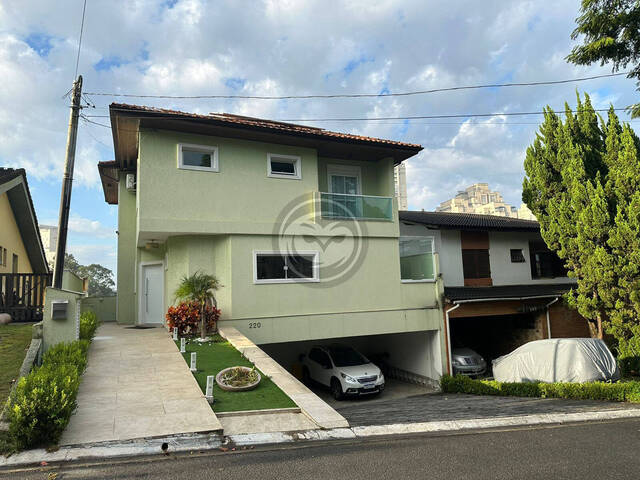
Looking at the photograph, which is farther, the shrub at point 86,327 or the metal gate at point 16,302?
the metal gate at point 16,302

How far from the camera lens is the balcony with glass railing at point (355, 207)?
13.9m

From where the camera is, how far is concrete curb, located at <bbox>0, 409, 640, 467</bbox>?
4.64 m

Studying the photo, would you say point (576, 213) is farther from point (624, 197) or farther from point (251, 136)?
point (251, 136)

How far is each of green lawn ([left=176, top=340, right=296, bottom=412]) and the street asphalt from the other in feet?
4.76

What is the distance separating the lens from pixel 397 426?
19.6ft

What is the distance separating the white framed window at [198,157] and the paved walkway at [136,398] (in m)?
5.36

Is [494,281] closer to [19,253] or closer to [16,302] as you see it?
[16,302]

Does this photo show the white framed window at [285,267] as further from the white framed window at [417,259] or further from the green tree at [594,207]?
the green tree at [594,207]

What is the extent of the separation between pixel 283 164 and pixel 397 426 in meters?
9.86

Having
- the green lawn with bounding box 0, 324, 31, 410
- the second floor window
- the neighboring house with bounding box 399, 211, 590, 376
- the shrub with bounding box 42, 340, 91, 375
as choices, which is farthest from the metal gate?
the second floor window

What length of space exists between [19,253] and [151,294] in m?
8.30

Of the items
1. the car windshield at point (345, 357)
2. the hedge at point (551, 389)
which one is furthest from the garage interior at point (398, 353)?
the car windshield at point (345, 357)

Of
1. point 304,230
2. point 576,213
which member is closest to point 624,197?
point 576,213

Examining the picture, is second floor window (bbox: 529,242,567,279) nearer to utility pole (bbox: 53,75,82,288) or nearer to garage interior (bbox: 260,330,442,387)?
garage interior (bbox: 260,330,442,387)
